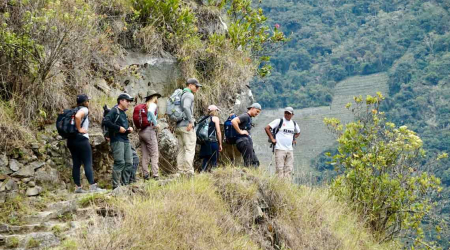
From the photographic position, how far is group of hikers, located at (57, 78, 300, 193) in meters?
9.12

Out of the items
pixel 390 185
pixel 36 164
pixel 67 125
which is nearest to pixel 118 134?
pixel 67 125

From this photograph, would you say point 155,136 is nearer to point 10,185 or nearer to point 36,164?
point 36,164

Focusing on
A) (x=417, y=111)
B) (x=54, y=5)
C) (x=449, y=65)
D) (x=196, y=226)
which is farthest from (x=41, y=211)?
(x=449, y=65)

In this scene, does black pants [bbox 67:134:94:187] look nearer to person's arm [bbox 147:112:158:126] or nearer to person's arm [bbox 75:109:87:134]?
person's arm [bbox 75:109:87:134]

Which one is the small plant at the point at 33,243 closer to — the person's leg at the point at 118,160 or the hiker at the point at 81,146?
the hiker at the point at 81,146

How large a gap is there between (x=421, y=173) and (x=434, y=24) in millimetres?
105817

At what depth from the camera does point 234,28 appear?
48.2 feet

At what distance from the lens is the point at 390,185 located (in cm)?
1171

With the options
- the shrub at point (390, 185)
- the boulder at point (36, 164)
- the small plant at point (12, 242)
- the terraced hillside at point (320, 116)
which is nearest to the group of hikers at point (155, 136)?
the boulder at point (36, 164)

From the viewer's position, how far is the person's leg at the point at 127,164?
9.46 meters

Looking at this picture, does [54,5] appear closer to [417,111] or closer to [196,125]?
[196,125]

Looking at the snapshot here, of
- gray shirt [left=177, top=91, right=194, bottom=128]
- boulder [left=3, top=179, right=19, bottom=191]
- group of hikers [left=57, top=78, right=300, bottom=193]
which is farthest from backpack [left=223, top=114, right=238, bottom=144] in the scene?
boulder [left=3, top=179, right=19, bottom=191]

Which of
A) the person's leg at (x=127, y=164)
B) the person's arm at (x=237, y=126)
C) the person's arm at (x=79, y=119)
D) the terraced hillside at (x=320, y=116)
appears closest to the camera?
the person's arm at (x=79, y=119)

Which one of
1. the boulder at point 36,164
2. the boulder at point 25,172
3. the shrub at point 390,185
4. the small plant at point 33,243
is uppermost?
the boulder at point 36,164
